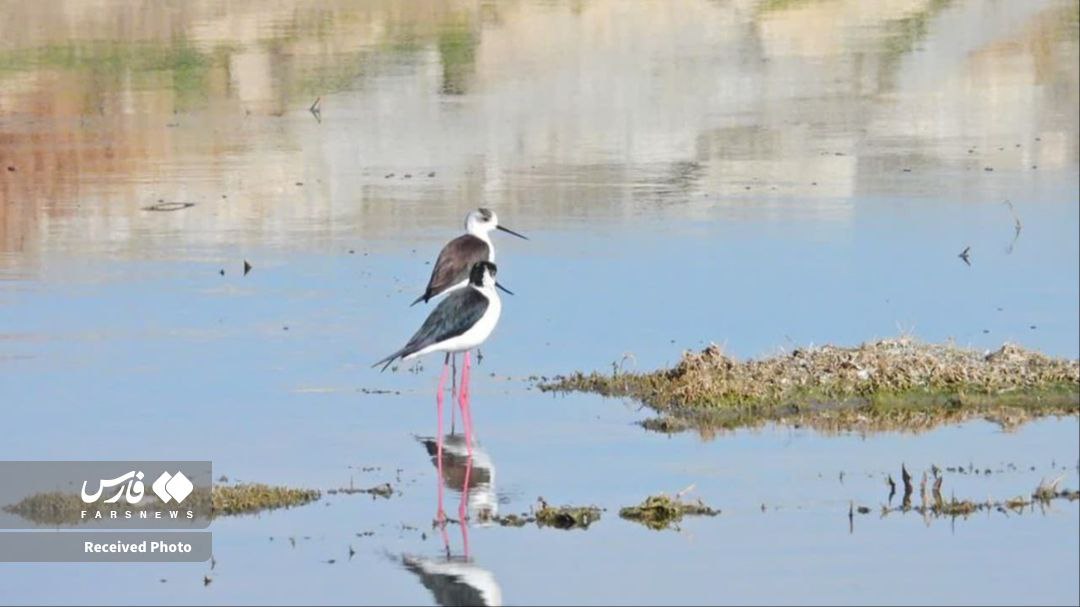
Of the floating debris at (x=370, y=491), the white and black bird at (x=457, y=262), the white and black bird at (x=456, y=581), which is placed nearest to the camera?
the white and black bird at (x=456, y=581)

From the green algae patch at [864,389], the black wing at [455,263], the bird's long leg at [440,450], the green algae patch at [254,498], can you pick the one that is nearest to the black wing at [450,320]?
the bird's long leg at [440,450]

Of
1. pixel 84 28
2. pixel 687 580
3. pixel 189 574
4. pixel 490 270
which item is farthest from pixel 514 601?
pixel 84 28

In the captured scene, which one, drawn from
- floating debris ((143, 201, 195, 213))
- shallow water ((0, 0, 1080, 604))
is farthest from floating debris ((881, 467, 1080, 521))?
floating debris ((143, 201, 195, 213))

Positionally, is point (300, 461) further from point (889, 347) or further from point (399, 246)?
point (399, 246)

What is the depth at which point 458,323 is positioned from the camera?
1350cm

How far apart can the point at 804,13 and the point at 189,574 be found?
1210 inches

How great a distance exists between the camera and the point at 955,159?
26375mm

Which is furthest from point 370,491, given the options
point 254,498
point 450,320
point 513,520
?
point 450,320

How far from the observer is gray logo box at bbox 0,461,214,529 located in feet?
37.3

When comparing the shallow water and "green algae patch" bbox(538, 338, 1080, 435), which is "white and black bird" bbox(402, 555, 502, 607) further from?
"green algae patch" bbox(538, 338, 1080, 435)

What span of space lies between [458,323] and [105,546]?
10.3 feet

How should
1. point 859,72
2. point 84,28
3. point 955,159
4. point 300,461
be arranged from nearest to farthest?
point 300,461, point 955,159, point 859,72, point 84,28

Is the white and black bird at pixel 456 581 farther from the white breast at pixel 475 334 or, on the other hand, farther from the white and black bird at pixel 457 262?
the white and black bird at pixel 457 262

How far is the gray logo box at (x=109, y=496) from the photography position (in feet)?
37.3
